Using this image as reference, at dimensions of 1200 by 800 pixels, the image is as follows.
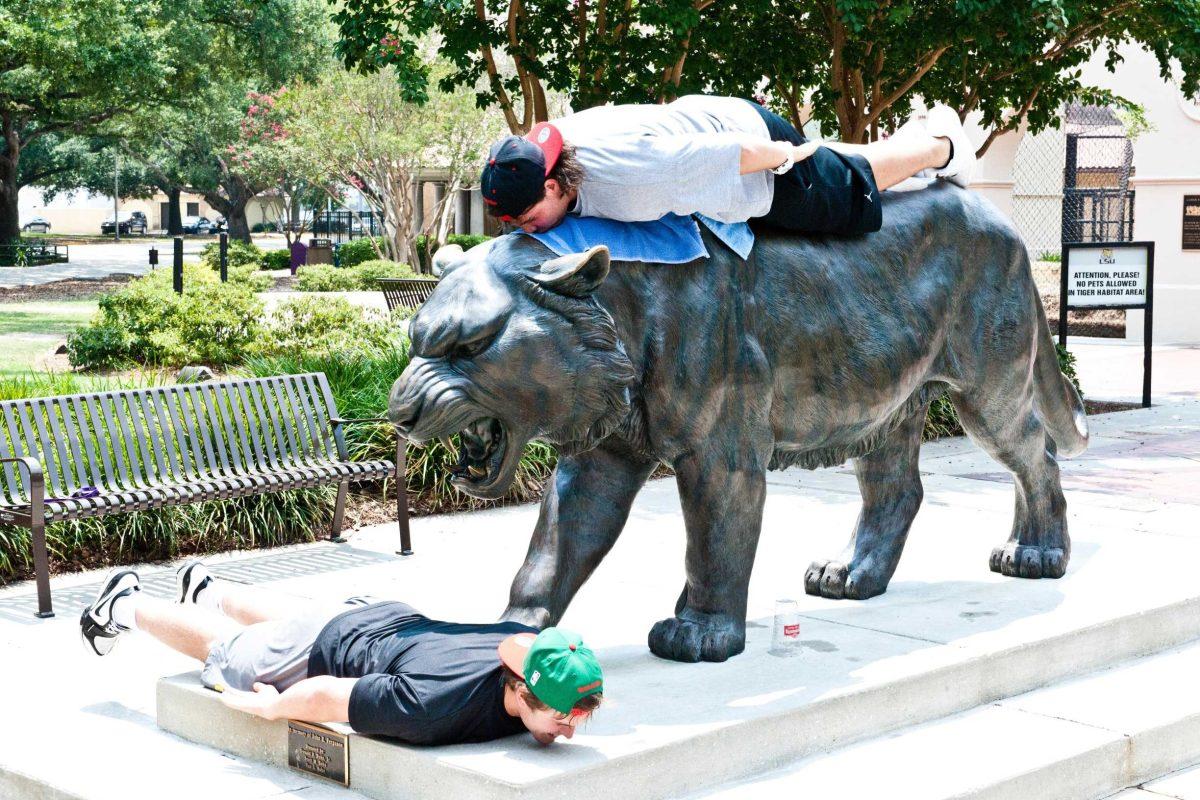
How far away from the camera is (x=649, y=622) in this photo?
5.46 meters

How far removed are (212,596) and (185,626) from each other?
1.12 feet

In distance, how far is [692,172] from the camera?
4.43 meters

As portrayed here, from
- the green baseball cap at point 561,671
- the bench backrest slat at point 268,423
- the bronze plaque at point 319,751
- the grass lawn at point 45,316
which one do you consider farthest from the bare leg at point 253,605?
the grass lawn at point 45,316

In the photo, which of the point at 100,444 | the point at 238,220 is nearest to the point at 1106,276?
the point at 100,444

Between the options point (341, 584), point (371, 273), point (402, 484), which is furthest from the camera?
point (371, 273)

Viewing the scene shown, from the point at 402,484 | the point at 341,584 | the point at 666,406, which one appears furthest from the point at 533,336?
the point at 402,484

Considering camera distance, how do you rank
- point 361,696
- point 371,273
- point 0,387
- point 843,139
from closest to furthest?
point 361,696
point 0,387
point 843,139
point 371,273

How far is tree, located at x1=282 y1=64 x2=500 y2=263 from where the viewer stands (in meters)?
30.1

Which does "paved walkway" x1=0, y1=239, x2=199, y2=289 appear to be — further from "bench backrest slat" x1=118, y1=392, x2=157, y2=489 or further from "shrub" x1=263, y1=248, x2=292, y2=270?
"bench backrest slat" x1=118, y1=392, x2=157, y2=489

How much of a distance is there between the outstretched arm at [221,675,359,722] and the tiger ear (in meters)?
1.24

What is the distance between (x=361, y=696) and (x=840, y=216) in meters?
2.24

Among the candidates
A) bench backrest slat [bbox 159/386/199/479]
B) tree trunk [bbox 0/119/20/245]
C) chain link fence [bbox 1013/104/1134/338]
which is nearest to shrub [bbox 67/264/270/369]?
bench backrest slat [bbox 159/386/199/479]

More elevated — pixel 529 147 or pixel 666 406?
pixel 529 147

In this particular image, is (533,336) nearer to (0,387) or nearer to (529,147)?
(529,147)
